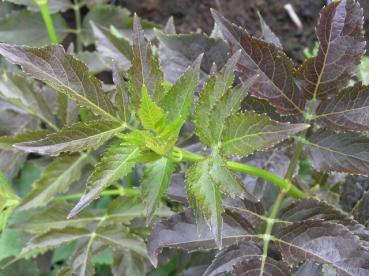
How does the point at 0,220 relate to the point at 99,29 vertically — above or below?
below

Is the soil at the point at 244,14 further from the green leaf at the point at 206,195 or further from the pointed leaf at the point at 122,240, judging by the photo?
the green leaf at the point at 206,195

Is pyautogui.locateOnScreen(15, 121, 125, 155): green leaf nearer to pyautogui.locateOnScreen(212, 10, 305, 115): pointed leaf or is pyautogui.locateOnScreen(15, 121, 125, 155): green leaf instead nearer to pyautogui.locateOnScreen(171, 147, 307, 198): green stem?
pyautogui.locateOnScreen(171, 147, 307, 198): green stem

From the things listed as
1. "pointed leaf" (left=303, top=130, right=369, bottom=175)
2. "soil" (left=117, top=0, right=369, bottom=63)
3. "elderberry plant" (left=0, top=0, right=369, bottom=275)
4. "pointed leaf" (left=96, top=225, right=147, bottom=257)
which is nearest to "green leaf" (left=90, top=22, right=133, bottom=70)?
"elderberry plant" (left=0, top=0, right=369, bottom=275)

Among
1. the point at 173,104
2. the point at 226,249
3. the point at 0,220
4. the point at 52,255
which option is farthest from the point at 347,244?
the point at 52,255

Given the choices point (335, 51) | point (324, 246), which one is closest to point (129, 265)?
point (324, 246)

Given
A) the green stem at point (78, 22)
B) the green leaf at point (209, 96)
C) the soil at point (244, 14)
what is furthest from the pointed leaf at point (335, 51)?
the soil at point (244, 14)

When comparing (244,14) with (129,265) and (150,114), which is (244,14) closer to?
(129,265)

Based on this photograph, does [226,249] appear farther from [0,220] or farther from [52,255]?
[52,255]
